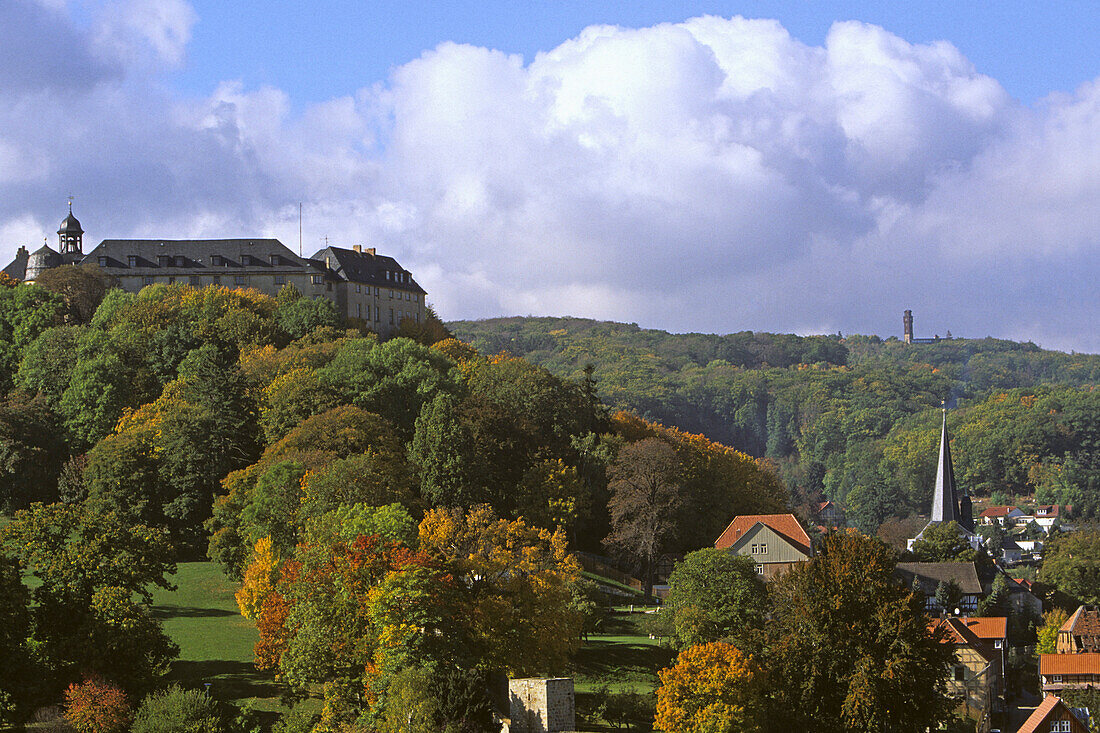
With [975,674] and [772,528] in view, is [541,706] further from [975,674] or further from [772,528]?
[772,528]

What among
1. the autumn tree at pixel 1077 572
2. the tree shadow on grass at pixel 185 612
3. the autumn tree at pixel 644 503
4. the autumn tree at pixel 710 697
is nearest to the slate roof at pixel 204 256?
the autumn tree at pixel 644 503

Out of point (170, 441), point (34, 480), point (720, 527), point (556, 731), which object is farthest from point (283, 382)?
point (556, 731)

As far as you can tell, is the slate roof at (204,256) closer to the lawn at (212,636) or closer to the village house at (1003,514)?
the lawn at (212,636)

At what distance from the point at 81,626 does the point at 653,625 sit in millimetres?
29368

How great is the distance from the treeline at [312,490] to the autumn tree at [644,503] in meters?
0.21

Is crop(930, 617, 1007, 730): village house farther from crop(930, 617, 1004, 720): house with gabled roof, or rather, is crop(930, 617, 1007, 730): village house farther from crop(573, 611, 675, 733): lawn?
crop(573, 611, 675, 733): lawn

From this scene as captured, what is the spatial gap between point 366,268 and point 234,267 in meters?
10.8

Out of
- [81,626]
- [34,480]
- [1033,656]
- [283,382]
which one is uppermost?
[283,382]

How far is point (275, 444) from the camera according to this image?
269 feet

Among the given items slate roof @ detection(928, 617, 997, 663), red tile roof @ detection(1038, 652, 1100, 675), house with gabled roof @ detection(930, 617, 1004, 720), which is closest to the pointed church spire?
red tile roof @ detection(1038, 652, 1100, 675)

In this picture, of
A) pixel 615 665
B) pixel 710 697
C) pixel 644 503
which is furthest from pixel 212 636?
pixel 644 503

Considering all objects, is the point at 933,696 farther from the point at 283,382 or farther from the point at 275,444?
the point at 283,382

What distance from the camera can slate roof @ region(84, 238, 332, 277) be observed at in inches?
4609

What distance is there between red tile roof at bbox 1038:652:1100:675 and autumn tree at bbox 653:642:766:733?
31032mm
